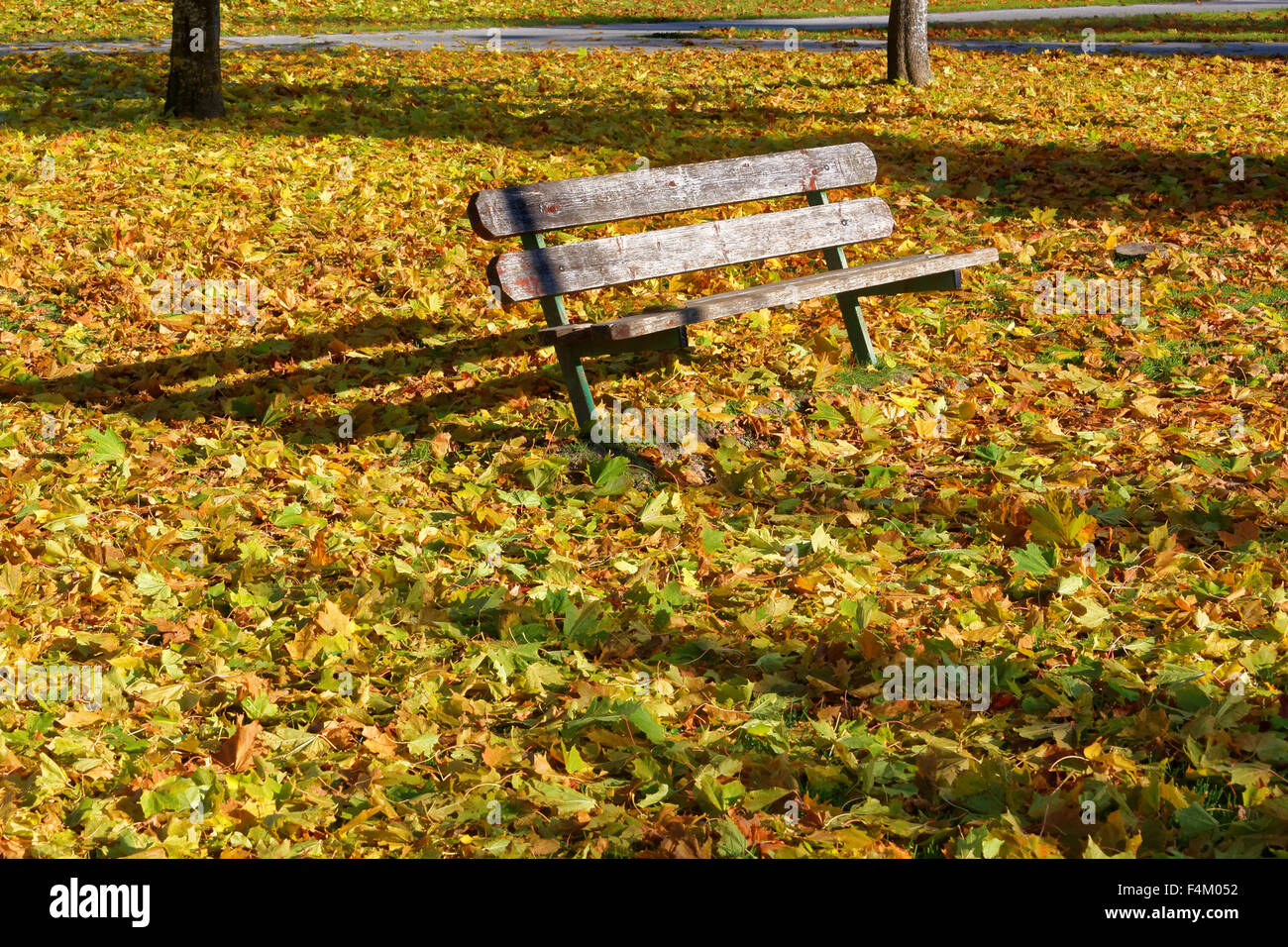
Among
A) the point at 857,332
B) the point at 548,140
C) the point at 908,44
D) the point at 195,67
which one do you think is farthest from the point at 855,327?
the point at 908,44

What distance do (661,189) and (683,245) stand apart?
0.26m

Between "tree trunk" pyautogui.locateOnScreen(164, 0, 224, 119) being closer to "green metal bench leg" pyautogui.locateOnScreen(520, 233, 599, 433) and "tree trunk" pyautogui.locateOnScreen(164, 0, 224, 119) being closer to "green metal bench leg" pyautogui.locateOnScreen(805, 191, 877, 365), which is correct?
"green metal bench leg" pyautogui.locateOnScreen(520, 233, 599, 433)

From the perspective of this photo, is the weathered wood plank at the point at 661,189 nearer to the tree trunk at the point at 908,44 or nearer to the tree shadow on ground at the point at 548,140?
the tree shadow on ground at the point at 548,140

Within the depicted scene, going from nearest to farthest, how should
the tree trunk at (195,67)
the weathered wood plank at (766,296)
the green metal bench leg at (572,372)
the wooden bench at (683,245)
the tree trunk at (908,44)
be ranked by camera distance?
the weathered wood plank at (766,296) < the wooden bench at (683,245) < the green metal bench leg at (572,372) < the tree trunk at (195,67) < the tree trunk at (908,44)

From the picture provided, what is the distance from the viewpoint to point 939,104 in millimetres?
10172

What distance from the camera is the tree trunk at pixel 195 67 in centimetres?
851

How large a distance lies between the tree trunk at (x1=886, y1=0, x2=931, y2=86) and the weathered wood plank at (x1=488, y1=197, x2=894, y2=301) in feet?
19.1

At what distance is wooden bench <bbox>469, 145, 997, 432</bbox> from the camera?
4480 mm

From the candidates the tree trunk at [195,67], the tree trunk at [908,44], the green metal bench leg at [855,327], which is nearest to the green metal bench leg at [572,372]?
the green metal bench leg at [855,327]

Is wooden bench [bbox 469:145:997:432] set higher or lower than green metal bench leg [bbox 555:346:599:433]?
higher

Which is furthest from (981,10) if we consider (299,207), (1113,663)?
(1113,663)

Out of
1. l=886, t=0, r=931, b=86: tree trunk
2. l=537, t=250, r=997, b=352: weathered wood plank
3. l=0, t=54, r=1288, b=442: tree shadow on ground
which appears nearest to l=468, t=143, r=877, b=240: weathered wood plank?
l=537, t=250, r=997, b=352: weathered wood plank

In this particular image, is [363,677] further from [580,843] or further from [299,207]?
[299,207]

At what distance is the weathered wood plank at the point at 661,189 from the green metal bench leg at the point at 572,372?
0.25 feet
